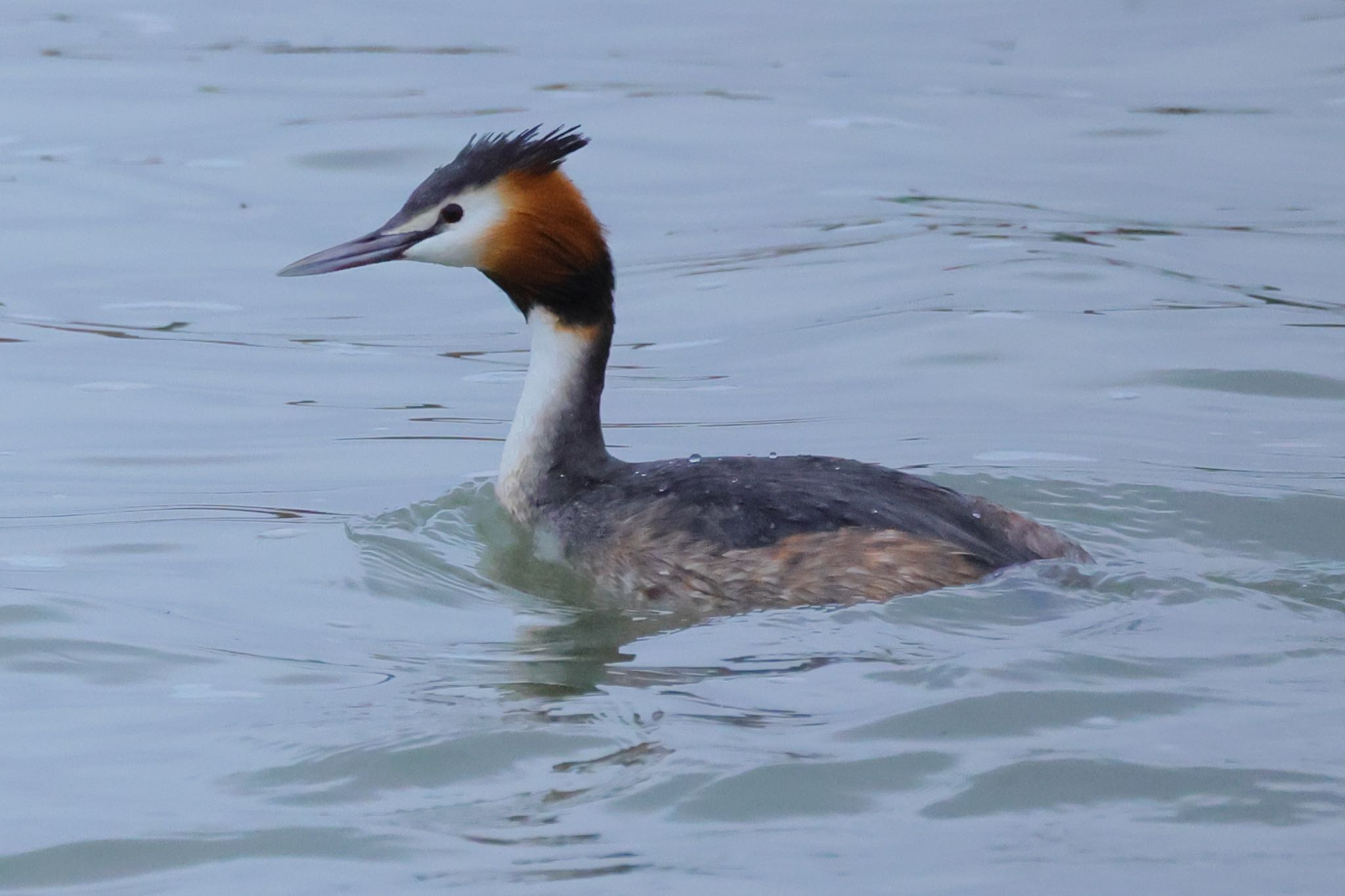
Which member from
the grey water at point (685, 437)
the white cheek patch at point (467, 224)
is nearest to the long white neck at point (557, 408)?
the grey water at point (685, 437)

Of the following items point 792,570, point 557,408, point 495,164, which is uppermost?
point 495,164

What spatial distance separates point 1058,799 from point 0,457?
496 cm

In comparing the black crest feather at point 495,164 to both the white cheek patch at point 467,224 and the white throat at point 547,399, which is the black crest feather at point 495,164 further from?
the white throat at point 547,399

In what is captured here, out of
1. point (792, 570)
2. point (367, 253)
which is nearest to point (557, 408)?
point (367, 253)

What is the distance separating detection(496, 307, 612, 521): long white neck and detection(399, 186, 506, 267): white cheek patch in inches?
14.2

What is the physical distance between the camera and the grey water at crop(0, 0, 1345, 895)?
4.82 metres

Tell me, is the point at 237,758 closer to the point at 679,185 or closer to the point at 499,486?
the point at 499,486

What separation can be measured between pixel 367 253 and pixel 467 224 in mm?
350

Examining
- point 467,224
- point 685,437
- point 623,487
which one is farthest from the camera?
point 685,437

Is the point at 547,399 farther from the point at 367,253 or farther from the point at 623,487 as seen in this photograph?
the point at 367,253

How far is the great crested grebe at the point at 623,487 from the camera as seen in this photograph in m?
6.47

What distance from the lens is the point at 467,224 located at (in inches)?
284

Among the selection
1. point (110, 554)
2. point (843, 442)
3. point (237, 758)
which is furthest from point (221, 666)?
point (843, 442)

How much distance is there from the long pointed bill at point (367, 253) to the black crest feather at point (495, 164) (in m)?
0.10
